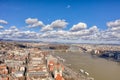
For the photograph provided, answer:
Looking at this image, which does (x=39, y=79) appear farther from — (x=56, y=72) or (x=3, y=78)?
(x=3, y=78)

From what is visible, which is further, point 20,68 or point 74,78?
point 20,68

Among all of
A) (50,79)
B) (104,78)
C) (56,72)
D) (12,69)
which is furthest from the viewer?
(12,69)

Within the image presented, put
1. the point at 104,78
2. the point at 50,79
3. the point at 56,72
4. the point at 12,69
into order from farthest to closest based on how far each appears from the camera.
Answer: the point at 12,69
the point at 104,78
the point at 56,72
the point at 50,79

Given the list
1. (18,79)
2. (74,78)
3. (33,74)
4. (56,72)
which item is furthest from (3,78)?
(74,78)

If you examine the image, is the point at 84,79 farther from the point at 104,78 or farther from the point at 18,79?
the point at 18,79

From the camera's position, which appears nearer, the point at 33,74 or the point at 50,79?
the point at 50,79

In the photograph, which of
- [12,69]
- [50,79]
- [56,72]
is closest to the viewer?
Answer: [50,79]

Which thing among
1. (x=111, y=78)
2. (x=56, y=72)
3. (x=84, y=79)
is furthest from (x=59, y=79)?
(x=111, y=78)

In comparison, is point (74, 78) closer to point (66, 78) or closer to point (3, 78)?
point (66, 78)
